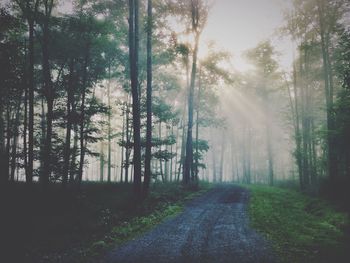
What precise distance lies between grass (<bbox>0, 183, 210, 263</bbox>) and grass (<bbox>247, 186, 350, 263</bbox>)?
4.73 m

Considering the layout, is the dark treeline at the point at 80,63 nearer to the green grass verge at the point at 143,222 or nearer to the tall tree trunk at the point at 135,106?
the tall tree trunk at the point at 135,106

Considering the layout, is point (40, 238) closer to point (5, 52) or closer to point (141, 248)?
point (141, 248)

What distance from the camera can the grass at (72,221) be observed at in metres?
8.32

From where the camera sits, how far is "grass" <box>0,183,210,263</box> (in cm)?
832

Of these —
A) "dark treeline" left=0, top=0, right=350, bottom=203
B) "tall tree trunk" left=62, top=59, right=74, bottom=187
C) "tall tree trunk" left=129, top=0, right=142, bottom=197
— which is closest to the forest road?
"tall tree trunk" left=129, top=0, right=142, bottom=197

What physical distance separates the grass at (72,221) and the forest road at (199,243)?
0.91m

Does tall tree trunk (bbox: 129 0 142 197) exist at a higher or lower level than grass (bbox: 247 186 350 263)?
higher

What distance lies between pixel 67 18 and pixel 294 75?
21000 mm

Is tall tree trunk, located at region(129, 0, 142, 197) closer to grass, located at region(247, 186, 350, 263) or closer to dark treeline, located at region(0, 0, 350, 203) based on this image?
dark treeline, located at region(0, 0, 350, 203)

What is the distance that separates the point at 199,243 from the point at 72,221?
21.1ft

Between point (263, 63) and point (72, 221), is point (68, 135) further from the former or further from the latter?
point (263, 63)

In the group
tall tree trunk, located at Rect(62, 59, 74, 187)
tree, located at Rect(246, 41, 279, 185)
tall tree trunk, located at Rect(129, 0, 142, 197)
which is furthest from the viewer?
tree, located at Rect(246, 41, 279, 185)

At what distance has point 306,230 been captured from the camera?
9641 millimetres

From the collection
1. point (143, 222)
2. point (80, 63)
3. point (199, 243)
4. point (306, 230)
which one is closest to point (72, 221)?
point (143, 222)
